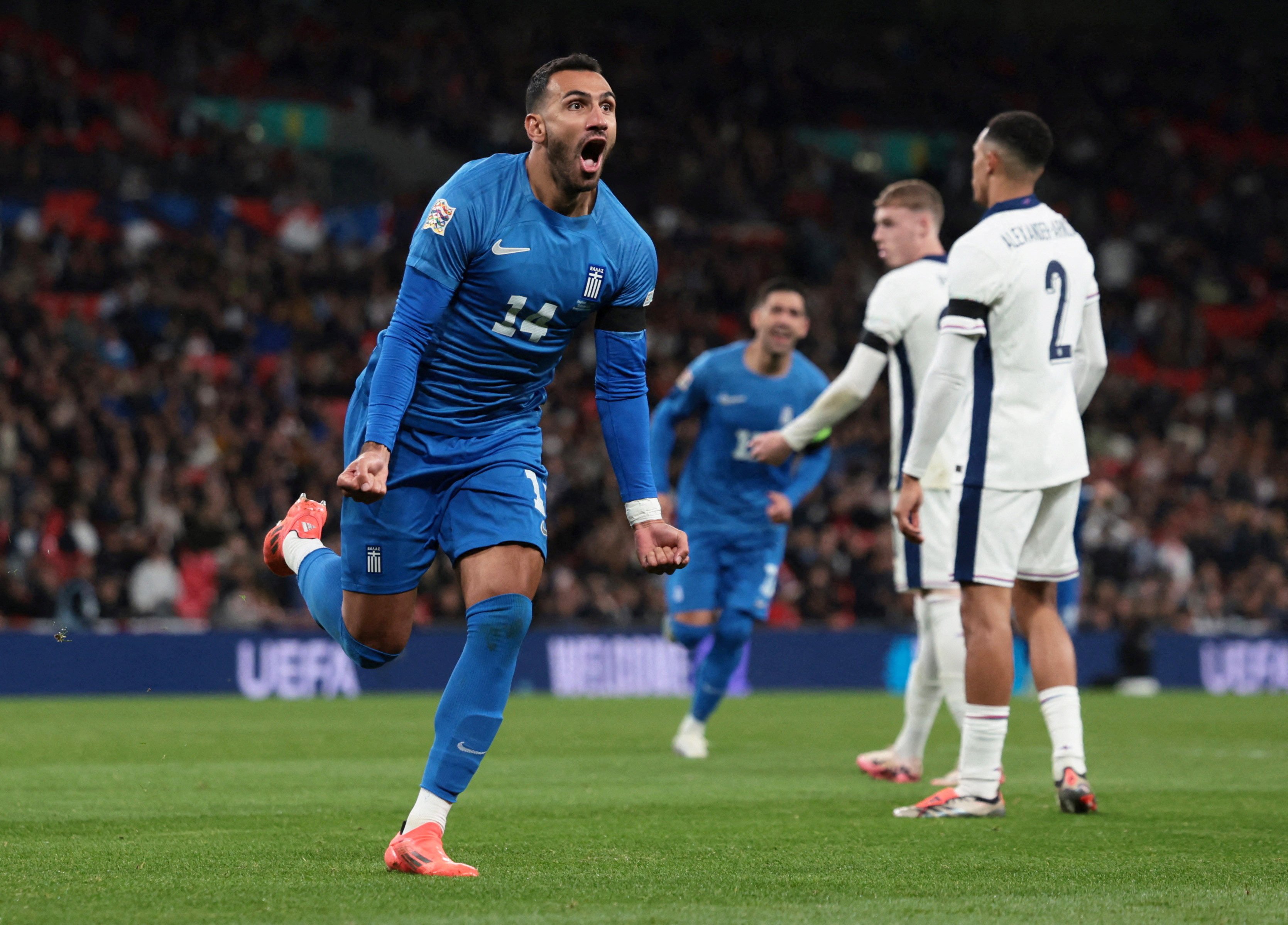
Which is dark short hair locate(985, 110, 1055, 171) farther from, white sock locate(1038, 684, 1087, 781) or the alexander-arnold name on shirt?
white sock locate(1038, 684, 1087, 781)

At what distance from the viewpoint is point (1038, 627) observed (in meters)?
7.10

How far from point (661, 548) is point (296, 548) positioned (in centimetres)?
160

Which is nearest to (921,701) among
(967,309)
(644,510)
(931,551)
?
(931,551)

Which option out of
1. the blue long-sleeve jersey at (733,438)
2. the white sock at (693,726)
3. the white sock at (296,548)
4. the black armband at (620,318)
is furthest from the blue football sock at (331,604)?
the blue long-sleeve jersey at (733,438)

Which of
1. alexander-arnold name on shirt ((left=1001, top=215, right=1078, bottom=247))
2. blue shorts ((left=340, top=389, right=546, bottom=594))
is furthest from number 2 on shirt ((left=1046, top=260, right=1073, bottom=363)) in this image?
blue shorts ((left=340, top=389, right=546, bottom=594))

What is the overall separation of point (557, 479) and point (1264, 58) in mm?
18256

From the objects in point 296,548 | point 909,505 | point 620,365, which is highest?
point 620,365

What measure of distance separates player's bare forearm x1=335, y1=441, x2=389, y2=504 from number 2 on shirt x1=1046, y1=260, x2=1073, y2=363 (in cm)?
319

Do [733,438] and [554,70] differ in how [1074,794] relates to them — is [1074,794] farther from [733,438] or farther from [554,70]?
[733,438]

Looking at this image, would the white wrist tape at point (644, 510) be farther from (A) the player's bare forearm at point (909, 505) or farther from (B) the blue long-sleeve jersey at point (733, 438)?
(B) the blue long-sleeve jersey at point (733, 438)

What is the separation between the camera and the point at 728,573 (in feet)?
34.0

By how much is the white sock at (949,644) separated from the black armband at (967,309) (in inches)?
80.2

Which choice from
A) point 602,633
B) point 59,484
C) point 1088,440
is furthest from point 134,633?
point 1088,440

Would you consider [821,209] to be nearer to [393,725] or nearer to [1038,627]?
[393,725]
